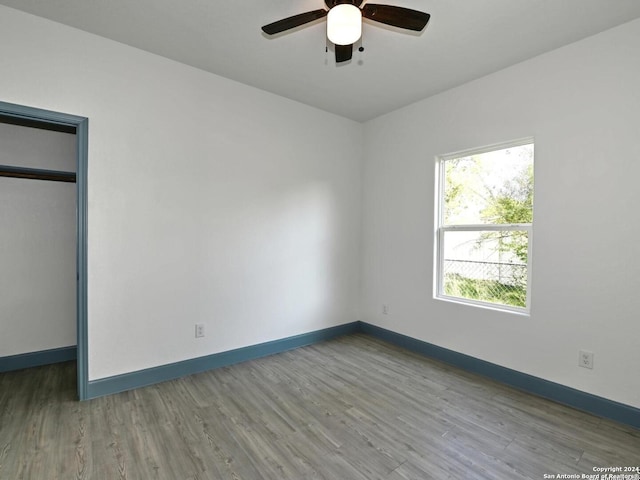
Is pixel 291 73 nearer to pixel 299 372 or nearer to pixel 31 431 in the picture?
pixel 299 372

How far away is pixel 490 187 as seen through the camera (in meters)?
3.05

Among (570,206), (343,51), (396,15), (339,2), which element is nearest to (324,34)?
(343,51)

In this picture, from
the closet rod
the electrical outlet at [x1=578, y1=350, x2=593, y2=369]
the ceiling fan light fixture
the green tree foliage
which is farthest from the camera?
the closet rod

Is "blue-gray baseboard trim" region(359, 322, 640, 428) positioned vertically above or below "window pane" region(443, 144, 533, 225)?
below

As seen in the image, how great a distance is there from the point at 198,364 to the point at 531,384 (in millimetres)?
2924

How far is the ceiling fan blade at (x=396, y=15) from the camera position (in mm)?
1711

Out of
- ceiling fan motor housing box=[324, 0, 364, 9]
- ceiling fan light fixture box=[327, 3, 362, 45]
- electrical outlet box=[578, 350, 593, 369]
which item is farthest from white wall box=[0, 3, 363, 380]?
electrical outlet box=[578, 350, 593, 369]

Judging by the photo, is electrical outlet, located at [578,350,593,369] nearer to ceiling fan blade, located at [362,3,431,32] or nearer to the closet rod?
ceiling fan blade, located at [362,3,431,32]

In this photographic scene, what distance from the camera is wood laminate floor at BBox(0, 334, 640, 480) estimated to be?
1.77m

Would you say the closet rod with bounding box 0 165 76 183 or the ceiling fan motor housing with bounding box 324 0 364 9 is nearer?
the ceiling fan motor housing with bounding box 324 0 364 9

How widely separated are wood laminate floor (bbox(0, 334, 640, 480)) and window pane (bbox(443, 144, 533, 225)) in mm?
1537

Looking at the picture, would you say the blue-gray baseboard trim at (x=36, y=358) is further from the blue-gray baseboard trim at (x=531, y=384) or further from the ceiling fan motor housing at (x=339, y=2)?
the ceiling fan motor housing at (x=339, y=2)

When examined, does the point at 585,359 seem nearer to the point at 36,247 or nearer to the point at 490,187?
the point at 490,187

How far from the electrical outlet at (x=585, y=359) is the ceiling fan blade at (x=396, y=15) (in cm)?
259
